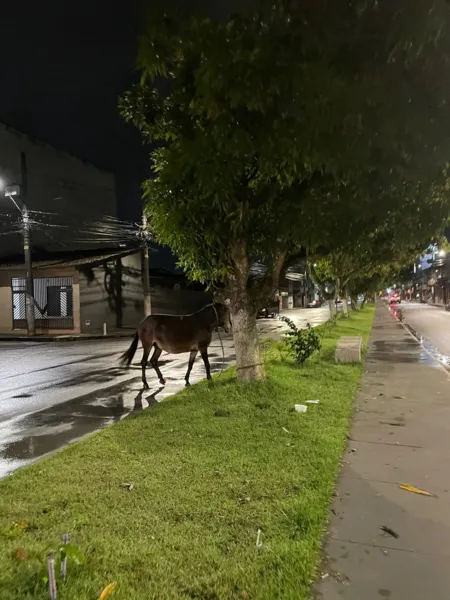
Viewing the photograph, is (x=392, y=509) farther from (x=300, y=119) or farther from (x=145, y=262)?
(x=145, y=262)

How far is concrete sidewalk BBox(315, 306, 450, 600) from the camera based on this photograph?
306 cm

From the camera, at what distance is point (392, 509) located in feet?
13.5

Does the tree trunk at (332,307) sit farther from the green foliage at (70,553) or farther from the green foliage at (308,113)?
the green foliage at (70,553)

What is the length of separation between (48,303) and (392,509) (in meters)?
27.6

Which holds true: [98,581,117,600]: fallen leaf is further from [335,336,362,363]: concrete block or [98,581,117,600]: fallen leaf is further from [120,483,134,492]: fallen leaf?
[335,336,362,363]: concrete block

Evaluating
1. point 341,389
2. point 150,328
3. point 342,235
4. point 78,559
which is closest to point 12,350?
point 150,328

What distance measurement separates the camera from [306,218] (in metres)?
6.32

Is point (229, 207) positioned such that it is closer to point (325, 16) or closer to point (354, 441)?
point (325, 16)

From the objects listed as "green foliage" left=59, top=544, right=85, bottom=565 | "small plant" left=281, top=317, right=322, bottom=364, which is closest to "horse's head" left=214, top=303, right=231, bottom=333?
"small plant" left=281, top=317, right=322, bottom=364

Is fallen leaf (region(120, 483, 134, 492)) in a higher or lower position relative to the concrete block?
lower

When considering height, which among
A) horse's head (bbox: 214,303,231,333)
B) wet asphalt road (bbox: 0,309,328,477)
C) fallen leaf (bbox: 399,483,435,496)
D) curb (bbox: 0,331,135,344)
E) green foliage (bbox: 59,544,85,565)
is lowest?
curb (bbox: 0,331,135,344)

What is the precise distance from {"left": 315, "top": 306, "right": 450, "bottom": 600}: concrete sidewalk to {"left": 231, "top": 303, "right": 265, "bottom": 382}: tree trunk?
6.21 ft

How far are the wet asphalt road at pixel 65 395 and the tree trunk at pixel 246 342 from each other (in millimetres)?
1825

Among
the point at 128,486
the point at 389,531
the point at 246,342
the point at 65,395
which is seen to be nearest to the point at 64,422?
the point at 65,395
